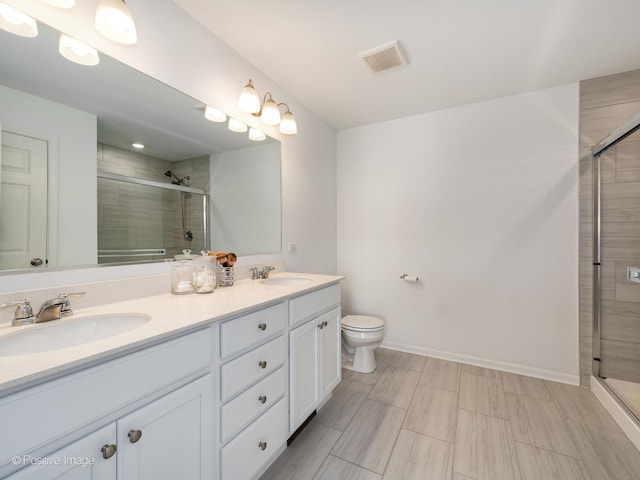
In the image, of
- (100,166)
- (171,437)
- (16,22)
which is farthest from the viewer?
(100,166)

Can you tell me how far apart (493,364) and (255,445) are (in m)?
2.12

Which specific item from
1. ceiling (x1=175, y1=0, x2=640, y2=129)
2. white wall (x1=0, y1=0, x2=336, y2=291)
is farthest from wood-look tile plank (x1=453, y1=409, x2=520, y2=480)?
ceiling (x1=175, y1=0, x2=640, y2=129)

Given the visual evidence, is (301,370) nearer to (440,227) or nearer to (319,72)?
(440,227)

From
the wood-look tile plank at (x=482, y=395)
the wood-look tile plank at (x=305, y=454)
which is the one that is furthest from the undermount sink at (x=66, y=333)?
the wood-look tile plank at (x=482, y=395)

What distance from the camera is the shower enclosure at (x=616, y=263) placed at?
5.98 ft

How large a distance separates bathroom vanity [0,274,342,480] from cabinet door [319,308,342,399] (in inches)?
4.4

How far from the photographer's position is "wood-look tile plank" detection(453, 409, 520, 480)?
1287mm

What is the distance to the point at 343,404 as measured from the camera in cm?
181

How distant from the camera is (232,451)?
1022mm

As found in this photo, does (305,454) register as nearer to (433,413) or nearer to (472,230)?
(433,413)

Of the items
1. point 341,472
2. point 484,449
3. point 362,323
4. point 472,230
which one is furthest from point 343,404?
point 472,230

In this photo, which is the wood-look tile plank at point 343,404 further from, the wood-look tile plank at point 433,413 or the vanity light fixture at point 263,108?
the vanity light fixture at point 263,108

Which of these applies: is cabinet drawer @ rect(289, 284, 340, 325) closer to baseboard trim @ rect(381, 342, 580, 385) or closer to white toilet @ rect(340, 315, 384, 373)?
white toilet @ rect(340, 315, 384, 373)

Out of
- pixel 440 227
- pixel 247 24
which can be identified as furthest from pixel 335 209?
pixel 247 24
